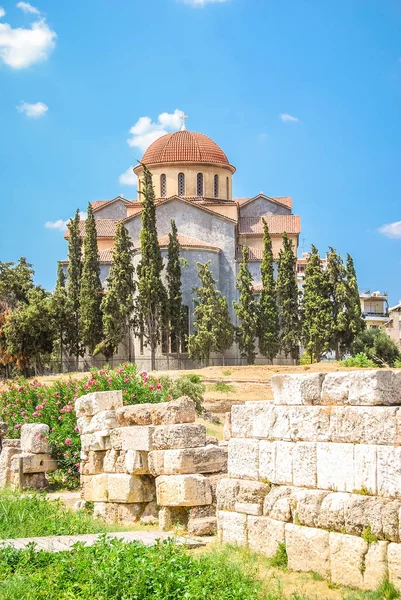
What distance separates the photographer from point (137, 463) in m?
9.31

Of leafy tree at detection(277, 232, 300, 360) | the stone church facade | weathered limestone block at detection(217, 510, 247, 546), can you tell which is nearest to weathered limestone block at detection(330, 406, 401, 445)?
weathered limestone block at detection(217, 510, 247, 546)

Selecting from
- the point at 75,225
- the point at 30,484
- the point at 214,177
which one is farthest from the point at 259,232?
the point at 30,484

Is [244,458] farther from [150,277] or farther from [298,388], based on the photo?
[150,277]

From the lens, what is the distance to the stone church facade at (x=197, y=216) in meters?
44.7

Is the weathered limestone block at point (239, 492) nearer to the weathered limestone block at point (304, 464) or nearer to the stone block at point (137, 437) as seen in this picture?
the weathered limestone block at point (304, 464)

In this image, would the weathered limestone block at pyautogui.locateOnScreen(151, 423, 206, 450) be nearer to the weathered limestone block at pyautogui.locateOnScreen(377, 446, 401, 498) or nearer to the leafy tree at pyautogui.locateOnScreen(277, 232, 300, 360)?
the weathered limestone block at pyautogui.locateOnScreen(377, 446, 401, 498)

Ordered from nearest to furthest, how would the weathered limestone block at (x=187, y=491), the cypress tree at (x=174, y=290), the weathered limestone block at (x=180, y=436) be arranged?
the weathered limestone block at (x=187, y=491), the weathered limestone block at (x=180, y=436), the cypress tree at (x=174, y=290)

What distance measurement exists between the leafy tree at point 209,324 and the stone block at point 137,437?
103ft

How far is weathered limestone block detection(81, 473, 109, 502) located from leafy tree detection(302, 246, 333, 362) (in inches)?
1265

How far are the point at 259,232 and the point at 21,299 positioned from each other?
48.3ft

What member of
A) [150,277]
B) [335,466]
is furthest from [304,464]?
[150,277]

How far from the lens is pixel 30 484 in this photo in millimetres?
13078

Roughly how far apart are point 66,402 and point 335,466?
9.56 metres

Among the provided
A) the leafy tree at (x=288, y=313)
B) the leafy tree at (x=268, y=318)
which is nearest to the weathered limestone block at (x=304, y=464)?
the leafy tree at (x=268, y=318)
